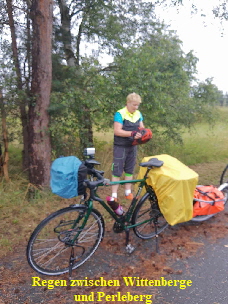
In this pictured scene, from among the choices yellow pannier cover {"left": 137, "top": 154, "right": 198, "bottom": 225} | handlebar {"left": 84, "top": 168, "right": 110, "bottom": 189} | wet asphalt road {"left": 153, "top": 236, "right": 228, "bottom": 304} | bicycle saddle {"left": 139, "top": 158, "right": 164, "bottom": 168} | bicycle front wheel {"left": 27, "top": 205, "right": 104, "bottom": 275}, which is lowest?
wet asphalt road {"left": 153, "top": 236, "right": 228, "bottom": 304}

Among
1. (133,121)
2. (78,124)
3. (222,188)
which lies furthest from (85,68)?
(222,188)

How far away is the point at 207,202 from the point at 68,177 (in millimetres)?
2210

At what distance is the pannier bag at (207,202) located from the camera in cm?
341

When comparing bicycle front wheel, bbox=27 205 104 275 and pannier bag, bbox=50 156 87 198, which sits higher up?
pannier bag, bbox=50 156 87 198

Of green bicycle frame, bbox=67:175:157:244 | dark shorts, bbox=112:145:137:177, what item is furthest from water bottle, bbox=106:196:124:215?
dark shorts, bbox=112:145:137:177

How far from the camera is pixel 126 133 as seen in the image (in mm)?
3432

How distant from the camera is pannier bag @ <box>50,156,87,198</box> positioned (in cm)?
229

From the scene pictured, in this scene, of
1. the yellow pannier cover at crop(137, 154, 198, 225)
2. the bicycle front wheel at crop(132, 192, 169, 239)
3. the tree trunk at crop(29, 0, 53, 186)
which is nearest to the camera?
the yellow pannier cover at crop(137, 154, 198, 225)

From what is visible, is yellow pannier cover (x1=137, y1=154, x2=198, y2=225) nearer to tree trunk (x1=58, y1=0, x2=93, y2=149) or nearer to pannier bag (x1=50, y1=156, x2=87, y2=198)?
A: pannier bag (x1=50, y1=156, x2=87, y2=198)

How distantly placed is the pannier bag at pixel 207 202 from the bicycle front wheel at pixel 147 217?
587 millimetres

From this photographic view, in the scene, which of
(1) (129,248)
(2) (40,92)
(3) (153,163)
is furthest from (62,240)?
(2) (40,92)

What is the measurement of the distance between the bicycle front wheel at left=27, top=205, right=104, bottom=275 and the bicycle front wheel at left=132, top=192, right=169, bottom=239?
553mm

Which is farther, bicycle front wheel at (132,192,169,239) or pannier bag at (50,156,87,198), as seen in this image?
bicycle front wheel at (132,192,169,239)

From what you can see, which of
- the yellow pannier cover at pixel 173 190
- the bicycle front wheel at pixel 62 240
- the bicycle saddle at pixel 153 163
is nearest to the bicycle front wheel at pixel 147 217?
the yellow pannier cover at pixel 173 190
